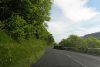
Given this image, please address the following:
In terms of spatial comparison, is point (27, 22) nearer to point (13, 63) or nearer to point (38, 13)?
point (38, 13)

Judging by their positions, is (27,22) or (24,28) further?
(27,22)

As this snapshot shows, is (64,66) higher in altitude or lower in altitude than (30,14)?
lower

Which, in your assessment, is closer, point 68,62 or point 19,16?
point 68,62

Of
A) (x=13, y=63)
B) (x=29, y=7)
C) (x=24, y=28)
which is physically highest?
(x=29, y=7)

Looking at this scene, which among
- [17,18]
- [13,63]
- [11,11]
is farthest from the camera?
[11,11]

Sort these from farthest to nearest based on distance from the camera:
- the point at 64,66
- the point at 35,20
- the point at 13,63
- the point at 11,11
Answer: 1. the point at 35,20
2. the point at 11,11
3. the point at 64,66
4. the point at 13,63

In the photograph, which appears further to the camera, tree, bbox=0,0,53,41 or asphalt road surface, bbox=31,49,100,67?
tree, bbox=0,0,53,41

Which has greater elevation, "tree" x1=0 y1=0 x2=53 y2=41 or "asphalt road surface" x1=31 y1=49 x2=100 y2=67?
"tree" x1=0 y1=0 x2=53 y2=41

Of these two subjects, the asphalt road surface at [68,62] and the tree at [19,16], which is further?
the tree at [19,16]

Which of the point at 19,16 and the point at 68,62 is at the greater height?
the point at 19,16

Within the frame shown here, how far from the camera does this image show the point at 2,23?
3089 cm

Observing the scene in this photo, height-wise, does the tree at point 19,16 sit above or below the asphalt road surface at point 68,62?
above

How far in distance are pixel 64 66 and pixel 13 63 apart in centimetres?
647


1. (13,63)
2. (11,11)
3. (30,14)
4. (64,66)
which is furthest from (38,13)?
(13,63)
